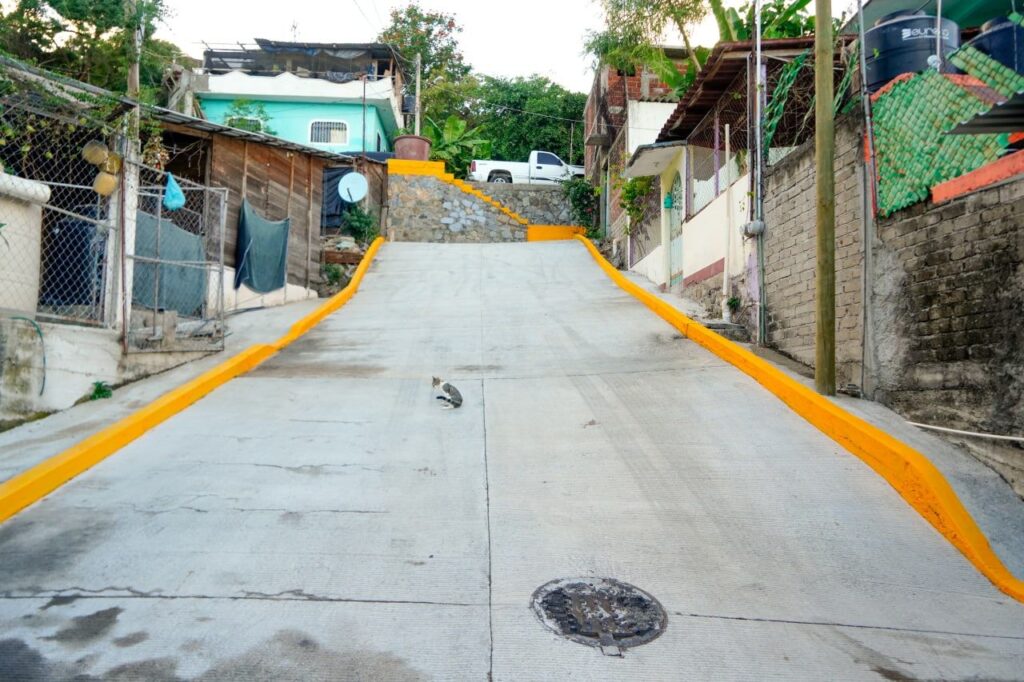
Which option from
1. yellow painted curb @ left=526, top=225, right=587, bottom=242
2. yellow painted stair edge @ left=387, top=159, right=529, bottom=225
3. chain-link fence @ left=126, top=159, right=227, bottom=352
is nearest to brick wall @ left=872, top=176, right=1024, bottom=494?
chain-link fence @ left=126, top=159, right=227, bottom=352

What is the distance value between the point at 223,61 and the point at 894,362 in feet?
98.0

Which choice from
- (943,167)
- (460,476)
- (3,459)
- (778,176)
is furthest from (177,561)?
(778,176)

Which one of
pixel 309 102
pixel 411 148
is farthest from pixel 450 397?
pixel 309 102

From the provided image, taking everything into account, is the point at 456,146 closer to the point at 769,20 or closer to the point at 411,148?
the point at 411,148

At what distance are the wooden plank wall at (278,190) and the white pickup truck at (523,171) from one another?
1247cm

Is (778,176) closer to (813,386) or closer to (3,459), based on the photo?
(813,386)

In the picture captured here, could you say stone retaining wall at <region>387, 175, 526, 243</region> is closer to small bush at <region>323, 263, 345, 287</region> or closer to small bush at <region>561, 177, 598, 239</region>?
small bush at <region>561, 177, 598, 239</region>

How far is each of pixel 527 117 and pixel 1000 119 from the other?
3270cm

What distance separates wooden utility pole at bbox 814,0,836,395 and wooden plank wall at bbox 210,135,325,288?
430 inches

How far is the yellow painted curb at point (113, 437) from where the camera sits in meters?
4.89

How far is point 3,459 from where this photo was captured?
18.2 ft

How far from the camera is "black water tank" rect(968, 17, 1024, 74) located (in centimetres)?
622

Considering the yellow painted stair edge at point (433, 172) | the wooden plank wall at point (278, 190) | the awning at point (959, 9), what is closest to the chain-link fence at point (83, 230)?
the wooden plank wall at point (278, 190)

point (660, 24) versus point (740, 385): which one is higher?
point (660, 24)
